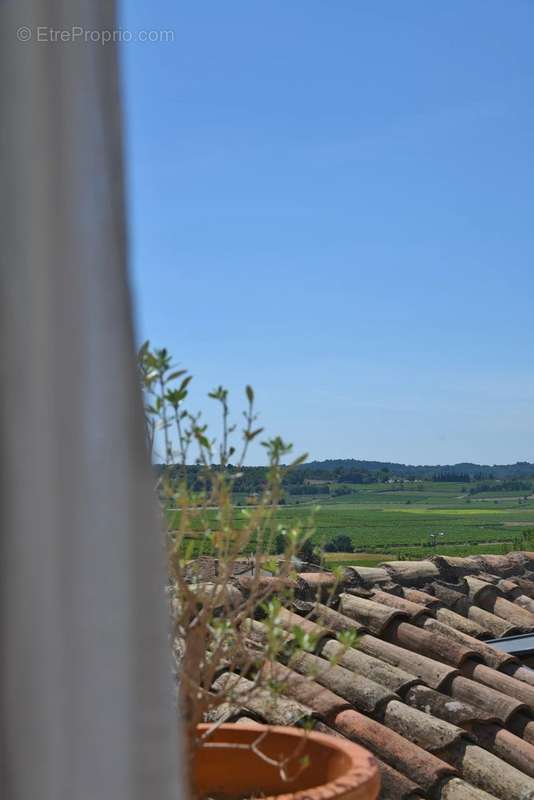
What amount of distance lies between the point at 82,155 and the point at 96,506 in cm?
36

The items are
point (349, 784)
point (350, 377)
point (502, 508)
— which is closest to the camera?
point (349, 784)

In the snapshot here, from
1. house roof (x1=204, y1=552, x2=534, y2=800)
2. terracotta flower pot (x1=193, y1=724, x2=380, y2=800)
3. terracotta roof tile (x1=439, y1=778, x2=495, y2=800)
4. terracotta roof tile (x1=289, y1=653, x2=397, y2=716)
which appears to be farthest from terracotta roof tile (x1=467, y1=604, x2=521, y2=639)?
terracotta flower pot (x1=193, y1=724, x2=380, y2=800)

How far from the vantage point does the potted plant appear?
139 cm

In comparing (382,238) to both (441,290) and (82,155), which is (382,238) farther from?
(82,155)

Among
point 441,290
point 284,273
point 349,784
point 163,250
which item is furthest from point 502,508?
point 441,290

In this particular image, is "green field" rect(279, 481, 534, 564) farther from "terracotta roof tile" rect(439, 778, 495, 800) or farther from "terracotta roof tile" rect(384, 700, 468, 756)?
"terracotta roof tile" rect(439, 778, 495, 800)

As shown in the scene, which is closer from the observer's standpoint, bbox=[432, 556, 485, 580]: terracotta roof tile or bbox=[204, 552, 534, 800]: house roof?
bbox=[204, 552, 534, 800]: house roof

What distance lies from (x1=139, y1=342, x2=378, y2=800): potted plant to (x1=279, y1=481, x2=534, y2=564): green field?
4.63 m

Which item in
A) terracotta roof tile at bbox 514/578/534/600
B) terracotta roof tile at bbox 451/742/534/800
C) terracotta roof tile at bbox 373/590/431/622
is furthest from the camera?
terracotta roof tile at bbox 514/578/534/600

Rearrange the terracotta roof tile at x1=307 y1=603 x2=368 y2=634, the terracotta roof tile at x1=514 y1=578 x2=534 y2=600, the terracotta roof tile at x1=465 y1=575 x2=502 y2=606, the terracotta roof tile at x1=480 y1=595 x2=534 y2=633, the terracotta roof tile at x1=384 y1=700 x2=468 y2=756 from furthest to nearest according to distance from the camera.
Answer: the terracotta roof tile at x1=514 y1=578 x2=534 y2=600
the terracotta roof tile at x1=465 y1=575 x2=502 y2=606
the terracotta roof tile at x1=480 y1=595 x2=534 y2=633
the terracotta roof tile at x1=307 y1=603 x2=368 y2=634
the terracotta roof tile at x1=384 y1=700 x2=468 y2=756

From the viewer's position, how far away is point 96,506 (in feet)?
3.26

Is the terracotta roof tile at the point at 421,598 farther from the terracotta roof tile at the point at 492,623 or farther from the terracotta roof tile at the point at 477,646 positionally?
the terracotta roof tile at the point at 477,646

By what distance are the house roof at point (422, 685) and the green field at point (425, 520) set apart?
1.81 metres

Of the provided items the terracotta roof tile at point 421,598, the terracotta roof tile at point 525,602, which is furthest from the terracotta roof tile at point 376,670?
the terracotta roof tile at point 525,602
